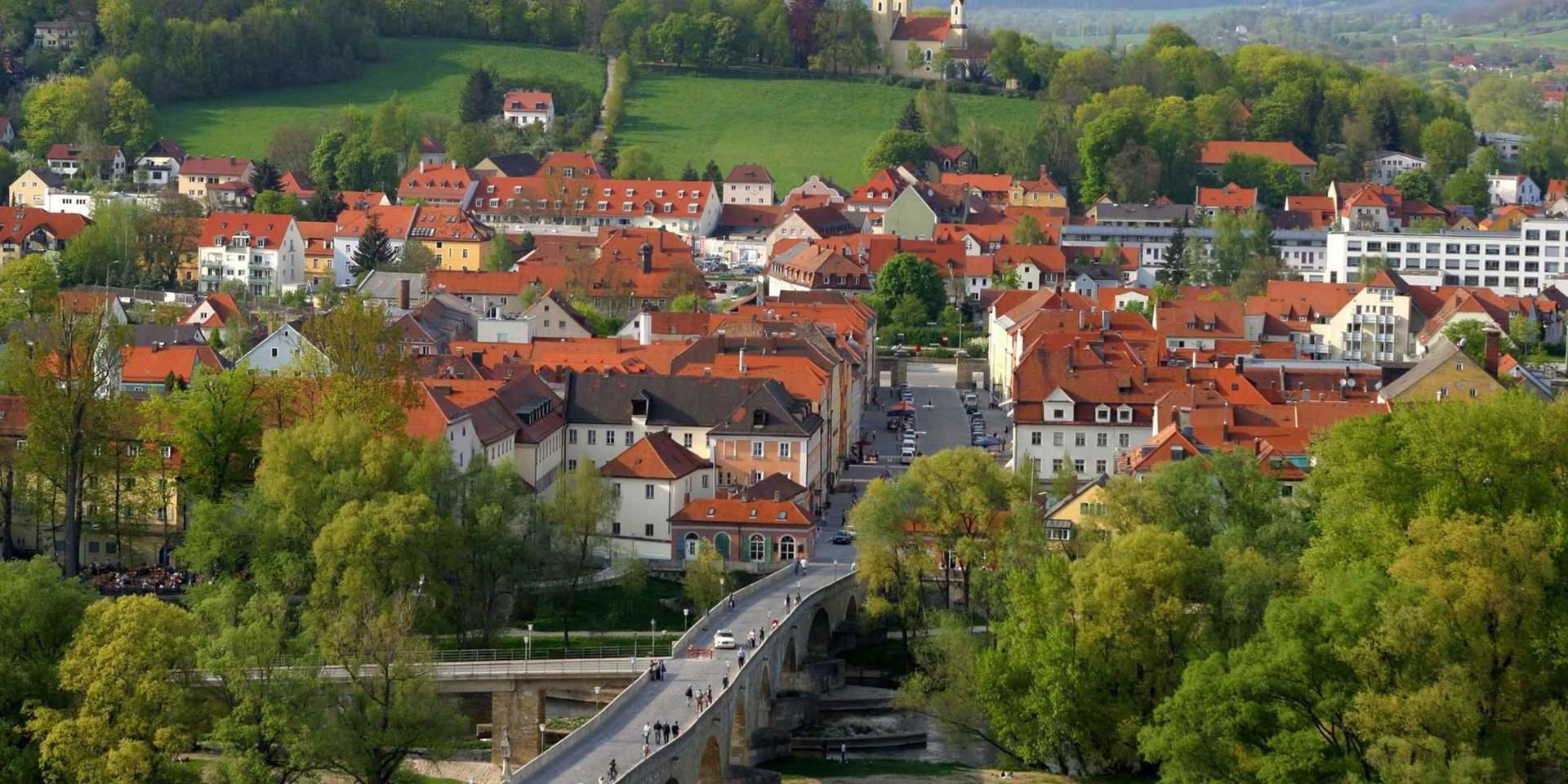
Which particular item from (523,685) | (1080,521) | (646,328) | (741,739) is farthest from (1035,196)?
(741,739)

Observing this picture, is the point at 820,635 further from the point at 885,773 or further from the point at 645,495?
the point at 885,773

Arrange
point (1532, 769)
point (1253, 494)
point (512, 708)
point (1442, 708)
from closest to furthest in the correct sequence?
point (1442, 708) → point (1532, 769) → point (512, 708) → point (1253, 494)

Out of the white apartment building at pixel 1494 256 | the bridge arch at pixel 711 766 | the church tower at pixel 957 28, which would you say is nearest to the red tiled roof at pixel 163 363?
the bridge arch at pixel 711 766

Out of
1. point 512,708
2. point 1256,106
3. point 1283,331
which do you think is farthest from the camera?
point 1256,106

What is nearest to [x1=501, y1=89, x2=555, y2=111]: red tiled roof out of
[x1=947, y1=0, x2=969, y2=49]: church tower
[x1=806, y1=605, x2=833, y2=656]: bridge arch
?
[x1=947, y1=0, x2=969, y2=49]: church tower

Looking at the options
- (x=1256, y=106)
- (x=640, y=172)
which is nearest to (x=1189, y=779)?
(x=640, y=172)

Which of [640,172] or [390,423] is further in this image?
[640,172]

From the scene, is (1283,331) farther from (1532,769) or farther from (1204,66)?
(1204,66)
